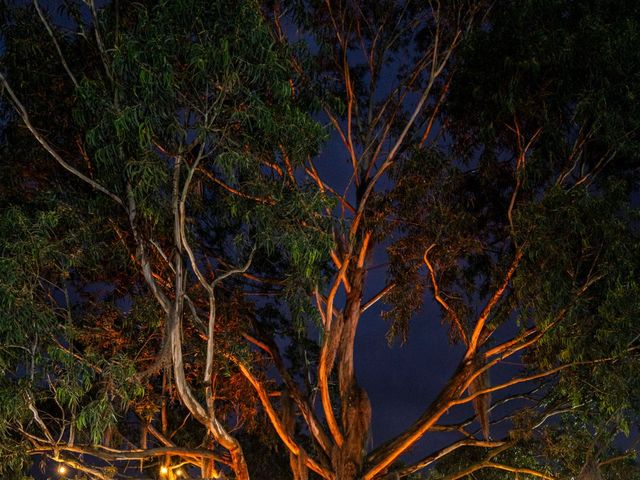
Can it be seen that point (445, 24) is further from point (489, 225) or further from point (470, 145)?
point (489, 225)

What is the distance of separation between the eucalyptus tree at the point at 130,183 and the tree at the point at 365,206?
0.12ft

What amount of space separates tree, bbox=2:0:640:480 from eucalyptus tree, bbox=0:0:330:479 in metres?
0.04

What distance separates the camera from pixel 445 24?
11.0 meters

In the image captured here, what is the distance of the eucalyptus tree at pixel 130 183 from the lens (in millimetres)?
7215

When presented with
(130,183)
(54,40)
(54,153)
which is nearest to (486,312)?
(130,183)

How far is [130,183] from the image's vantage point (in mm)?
7594

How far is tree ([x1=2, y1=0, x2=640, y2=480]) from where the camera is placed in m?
7.52

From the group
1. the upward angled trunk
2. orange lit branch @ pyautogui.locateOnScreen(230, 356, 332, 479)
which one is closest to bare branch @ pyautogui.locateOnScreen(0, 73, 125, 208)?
orange lit branch @ pyautogui.locateOnScreen(230, 356, 332, 479)

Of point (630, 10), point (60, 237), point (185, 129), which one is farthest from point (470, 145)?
point (60, 237)

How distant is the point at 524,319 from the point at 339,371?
2767mm

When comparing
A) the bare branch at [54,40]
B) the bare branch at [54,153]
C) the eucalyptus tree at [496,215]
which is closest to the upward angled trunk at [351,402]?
the eucalyptus tree at [496,215]

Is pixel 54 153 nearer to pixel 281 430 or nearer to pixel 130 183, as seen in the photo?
pixel 130 183

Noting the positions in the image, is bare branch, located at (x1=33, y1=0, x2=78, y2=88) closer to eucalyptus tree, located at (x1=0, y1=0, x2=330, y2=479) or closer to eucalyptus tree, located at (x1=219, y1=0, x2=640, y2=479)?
eucalyptus tree, located at (x1=0, y1=0, x2=330, y2=479)

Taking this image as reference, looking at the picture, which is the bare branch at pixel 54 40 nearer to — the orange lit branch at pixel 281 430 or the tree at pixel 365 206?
the tree at pixel 365 206
